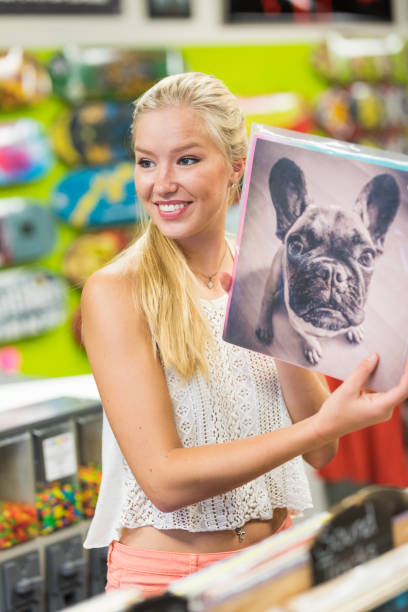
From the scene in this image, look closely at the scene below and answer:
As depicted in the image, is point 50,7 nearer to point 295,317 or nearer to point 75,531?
point 75,531

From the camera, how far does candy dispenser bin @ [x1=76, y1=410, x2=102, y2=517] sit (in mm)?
2436

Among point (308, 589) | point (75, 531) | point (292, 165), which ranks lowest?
point (75, 531)

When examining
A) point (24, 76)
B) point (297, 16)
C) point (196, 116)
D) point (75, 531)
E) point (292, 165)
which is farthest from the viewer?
point (297, 16)

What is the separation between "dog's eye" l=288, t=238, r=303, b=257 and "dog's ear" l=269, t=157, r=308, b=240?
0.06 feet

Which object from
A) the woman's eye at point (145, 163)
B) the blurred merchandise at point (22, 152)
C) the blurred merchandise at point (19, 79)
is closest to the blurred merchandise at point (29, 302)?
the blurred merchandise at point (22, 152)

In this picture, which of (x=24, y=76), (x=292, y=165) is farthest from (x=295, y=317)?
(x=24, y=76)

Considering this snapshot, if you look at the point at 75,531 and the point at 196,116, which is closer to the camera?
the point at 196,116

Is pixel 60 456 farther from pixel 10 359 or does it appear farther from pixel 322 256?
pixel 10 359

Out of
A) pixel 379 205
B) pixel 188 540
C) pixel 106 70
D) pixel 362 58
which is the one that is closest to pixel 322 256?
pixel 379 205

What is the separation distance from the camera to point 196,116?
150cm

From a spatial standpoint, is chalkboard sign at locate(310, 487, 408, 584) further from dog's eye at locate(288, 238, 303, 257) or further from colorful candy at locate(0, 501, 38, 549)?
colorful candy at locate(0, 501, 38, 549)

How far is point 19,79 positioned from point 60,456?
8.76ft

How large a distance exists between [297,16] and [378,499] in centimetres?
526

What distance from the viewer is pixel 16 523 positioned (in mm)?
2303
